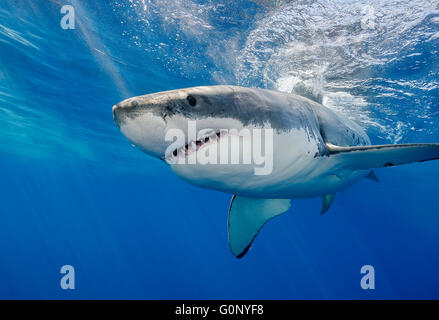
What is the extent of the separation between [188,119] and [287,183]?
1655 mm

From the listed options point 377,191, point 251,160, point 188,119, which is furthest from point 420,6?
point 377,191

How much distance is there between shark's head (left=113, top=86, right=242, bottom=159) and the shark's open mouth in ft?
0.10

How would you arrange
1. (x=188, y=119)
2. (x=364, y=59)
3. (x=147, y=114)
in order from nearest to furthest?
(x=147, y=114) < (x=188, y=119) < (x=364, y=59)

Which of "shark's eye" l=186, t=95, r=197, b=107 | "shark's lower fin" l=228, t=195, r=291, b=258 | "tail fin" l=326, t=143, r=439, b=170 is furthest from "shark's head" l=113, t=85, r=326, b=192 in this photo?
"shark's lower fin" l=228, t=195, r=291, b=258

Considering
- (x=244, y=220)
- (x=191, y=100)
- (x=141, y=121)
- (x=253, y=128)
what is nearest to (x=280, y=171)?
(x=253, y=128)

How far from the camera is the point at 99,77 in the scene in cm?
1306

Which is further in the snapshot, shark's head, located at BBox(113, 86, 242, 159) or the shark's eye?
the shark's eye

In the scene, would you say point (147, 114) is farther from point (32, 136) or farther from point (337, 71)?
point (32, 136)

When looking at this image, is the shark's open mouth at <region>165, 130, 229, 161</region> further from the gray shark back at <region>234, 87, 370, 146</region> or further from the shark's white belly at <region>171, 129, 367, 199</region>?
the gray shark back at <region>234, 87, 370, 146</region>

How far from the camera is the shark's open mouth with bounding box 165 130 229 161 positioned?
195 cm

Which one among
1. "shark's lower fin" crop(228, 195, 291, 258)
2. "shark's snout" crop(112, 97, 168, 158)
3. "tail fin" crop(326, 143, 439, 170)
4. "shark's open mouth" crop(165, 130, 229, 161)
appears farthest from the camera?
"shark's lower fin" crop(228, 195, 291, 258)

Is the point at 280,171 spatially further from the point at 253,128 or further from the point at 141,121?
the point at 141,121

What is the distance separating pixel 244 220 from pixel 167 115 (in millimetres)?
2783
